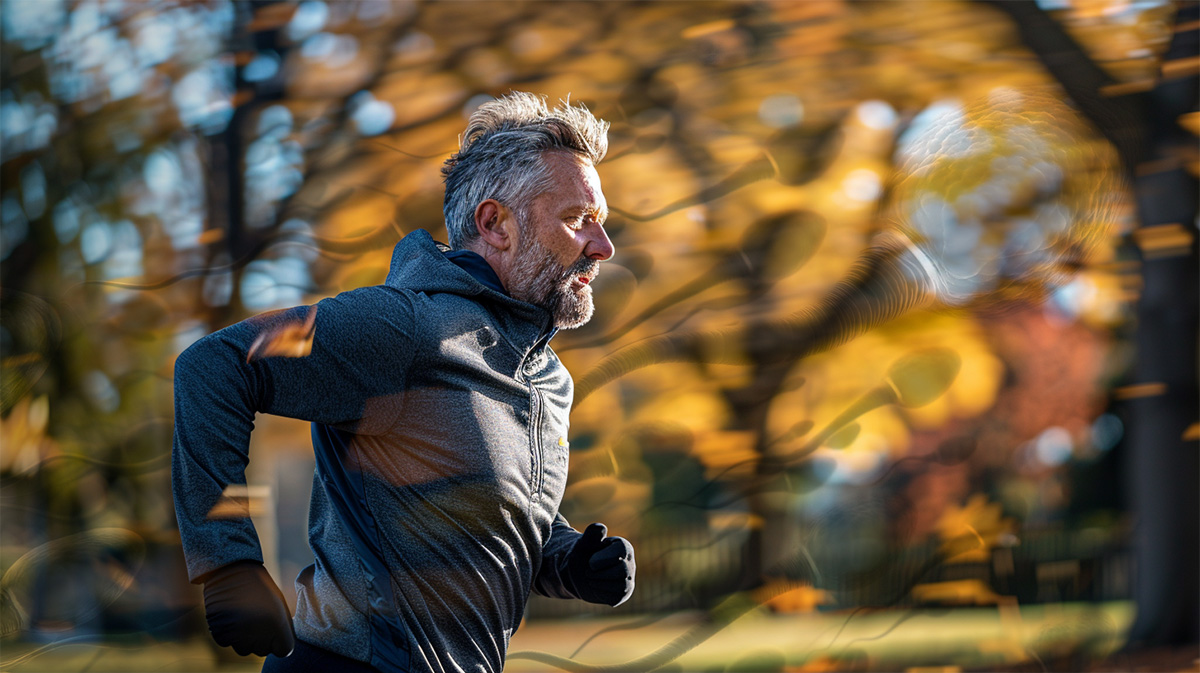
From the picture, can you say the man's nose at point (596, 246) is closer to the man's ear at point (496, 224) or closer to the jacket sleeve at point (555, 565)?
the man's ear at point (496, 224)

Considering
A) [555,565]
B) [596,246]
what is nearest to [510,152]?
[596,246]

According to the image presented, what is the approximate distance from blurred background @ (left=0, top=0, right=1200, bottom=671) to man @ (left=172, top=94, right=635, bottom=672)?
2.27 meters

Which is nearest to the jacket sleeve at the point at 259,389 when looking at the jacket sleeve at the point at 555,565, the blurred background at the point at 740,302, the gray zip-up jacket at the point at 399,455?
the gray zip-up jacket at the point at 399,455

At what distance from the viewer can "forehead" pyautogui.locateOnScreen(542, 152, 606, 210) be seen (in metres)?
1.60

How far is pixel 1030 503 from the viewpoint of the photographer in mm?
4117

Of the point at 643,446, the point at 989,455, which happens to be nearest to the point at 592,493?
the point at 643,446

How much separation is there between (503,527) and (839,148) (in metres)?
3.13

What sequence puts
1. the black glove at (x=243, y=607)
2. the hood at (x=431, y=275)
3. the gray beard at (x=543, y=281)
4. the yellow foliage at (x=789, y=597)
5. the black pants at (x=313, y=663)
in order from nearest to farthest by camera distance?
the black glove at (x=243, y=607) → the black pants at (x=313, y=663) → the hood at (x=431, y=275) → the gray beard at (x=543, y=281) → the yellow foliage at (x=789, y=597)

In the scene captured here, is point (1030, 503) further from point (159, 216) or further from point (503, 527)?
point (159, 216)

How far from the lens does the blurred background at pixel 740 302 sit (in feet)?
13.0

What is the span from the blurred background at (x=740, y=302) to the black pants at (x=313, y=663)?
8.28ft

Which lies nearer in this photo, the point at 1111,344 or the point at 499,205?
the point at 499,205

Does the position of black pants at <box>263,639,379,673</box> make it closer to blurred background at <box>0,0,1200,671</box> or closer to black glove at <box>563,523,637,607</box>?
black glove at <box>563,523,637,607</box>

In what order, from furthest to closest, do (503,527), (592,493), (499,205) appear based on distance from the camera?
(592,493) < (499,205) < (503,527)
